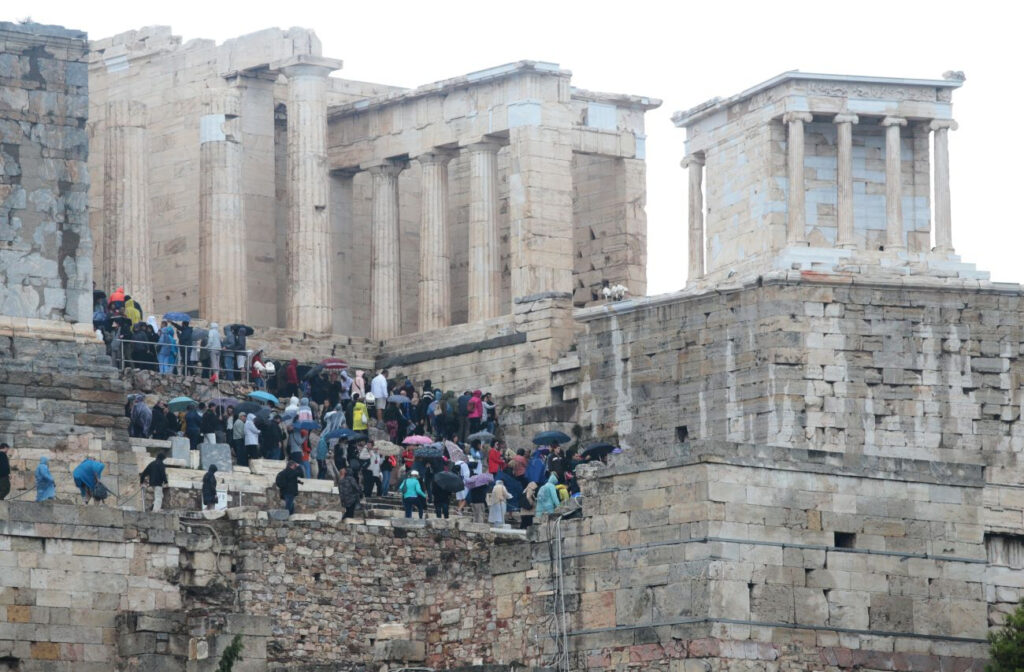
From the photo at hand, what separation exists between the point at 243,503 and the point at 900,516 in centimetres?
1224

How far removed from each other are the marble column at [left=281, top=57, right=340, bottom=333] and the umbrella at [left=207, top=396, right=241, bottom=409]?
12.9m

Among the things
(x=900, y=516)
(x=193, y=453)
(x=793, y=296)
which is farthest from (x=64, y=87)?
(x=900, y=516)

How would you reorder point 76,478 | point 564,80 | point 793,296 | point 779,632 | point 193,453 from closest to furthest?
point 779,632, point 76,478, point 193,453, point 793,296, point 564,80

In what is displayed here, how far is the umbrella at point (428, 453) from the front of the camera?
198ft

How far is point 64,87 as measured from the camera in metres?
60.1

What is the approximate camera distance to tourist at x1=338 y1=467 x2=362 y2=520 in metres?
56.4

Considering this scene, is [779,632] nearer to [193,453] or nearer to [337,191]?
[193,453]

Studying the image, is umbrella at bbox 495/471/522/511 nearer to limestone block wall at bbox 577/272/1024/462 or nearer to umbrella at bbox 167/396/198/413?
limestone block wall at bbox 577/272/1024/462

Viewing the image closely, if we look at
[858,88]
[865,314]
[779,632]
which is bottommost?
[779,632]

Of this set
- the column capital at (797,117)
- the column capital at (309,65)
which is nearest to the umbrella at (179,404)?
the column capital at (797,117)

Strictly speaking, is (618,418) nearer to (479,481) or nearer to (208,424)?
(479,481)

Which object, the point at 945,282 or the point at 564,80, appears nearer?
the point at 945,282

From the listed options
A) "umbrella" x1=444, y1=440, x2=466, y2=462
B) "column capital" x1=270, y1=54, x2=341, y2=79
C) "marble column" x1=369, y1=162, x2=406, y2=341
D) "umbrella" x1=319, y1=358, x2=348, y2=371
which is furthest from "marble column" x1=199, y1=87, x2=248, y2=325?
"umbrella" x1=444, y1=440, x2=466, y2=462

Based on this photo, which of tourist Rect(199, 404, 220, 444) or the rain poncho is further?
tourist Rect(199, 404, 220, 444)
